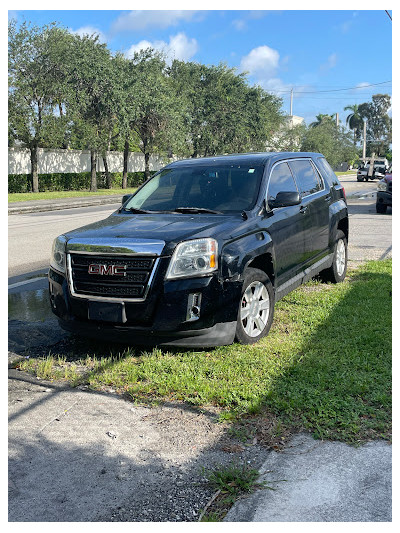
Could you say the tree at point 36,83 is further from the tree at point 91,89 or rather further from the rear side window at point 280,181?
the rear side window at point 280,181

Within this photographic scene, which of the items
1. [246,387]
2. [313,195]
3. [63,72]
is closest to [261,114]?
[63,72]

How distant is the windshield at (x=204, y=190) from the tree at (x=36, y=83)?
27229 millimetres

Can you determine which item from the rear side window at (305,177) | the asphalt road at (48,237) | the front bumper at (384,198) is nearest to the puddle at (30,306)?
the asphalt road at (48,237)

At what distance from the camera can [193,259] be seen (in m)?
4.82

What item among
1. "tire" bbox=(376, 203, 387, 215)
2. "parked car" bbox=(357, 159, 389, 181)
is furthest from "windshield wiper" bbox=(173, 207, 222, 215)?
"parked car" bbox=(357, 159, 389, 181)

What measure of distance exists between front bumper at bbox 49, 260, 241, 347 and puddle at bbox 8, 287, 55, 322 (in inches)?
74.7

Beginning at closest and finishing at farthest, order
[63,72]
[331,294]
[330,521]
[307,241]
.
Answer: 1. [330,521]
2. [307,241]
3. [331,294]
4. [63,72]

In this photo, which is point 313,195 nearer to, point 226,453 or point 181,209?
point 181,209

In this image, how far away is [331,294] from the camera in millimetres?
7195

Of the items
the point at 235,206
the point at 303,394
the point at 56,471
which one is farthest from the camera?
the point at 235,206

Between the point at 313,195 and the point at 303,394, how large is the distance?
349cm

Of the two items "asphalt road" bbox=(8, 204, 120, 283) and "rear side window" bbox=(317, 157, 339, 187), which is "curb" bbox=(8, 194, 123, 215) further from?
"rear side window" bbox=(317, 157, 339, 187)

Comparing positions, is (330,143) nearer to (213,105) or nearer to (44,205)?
(213,105)

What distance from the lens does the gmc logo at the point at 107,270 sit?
4.87m
